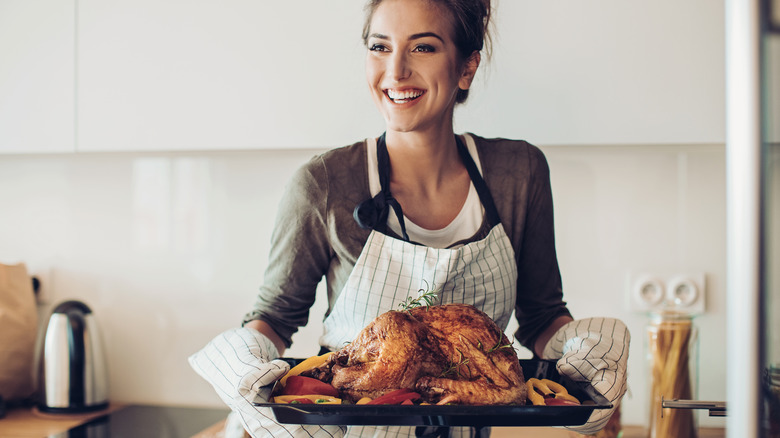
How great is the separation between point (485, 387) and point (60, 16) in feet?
4.19

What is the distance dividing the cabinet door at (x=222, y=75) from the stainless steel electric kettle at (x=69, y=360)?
41 cm

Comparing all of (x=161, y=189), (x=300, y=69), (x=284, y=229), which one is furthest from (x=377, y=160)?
(x=161, y=189)

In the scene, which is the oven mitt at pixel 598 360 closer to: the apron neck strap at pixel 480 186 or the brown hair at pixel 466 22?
the apron neck strap at pixel 480 186

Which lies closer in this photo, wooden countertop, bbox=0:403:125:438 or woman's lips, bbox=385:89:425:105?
woman's lips, bbox=385:89:425:105

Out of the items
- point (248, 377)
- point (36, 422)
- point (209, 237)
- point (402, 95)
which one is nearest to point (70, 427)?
point (36, 422)

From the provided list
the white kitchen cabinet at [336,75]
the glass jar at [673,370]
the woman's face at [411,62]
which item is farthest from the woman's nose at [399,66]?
the glass jar at [673,370]

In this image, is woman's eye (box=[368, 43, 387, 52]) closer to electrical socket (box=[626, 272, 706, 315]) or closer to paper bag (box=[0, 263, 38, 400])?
electrical socket (box=[626, 272, 706, 315])

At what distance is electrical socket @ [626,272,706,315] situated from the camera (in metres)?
1.50

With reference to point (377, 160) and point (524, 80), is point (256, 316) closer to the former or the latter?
point (377, 160)

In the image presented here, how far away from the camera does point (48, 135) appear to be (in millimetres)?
1557

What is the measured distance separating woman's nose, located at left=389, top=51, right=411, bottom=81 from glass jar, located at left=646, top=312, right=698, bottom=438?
0.69 m

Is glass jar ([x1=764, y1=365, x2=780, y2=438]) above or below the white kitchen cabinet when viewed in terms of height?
below

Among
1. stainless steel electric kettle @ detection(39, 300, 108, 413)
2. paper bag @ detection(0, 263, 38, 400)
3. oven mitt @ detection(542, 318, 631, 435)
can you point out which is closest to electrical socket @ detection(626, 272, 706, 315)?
oven mitt @ detection(542, 318, 631, 435)

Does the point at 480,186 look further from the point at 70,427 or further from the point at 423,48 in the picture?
the point at 70,427
